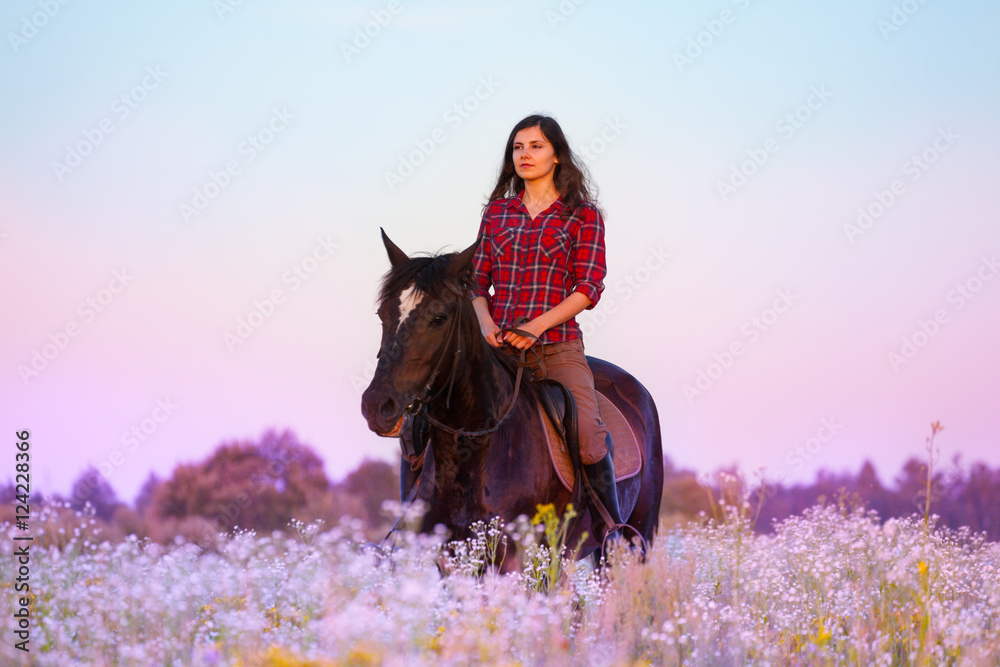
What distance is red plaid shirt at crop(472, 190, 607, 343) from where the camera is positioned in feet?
20.6

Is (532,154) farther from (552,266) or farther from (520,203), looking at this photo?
(552,266)

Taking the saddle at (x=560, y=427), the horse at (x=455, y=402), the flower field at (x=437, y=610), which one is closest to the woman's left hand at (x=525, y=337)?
the horse at (x=455, y=402)

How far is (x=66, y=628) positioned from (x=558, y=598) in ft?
8.10

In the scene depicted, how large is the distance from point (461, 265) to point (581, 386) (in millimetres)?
1437

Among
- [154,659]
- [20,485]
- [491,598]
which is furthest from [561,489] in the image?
[20,485]

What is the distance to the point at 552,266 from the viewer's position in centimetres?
632

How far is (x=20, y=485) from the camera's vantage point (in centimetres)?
570

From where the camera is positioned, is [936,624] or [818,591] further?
[818,591]

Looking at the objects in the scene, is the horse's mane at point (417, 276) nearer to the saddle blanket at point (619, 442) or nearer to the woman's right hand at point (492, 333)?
the woman's right hand at point (492, 333)

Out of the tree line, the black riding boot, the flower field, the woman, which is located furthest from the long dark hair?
the tree line

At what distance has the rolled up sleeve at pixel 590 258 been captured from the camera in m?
6.19

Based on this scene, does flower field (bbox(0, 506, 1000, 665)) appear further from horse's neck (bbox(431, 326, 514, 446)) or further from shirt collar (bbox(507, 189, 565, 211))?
shirt collar (bbox(507, 189, 565, 211))

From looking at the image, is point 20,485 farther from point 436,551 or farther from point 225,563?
point 436,551

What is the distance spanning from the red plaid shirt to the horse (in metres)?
0.51
